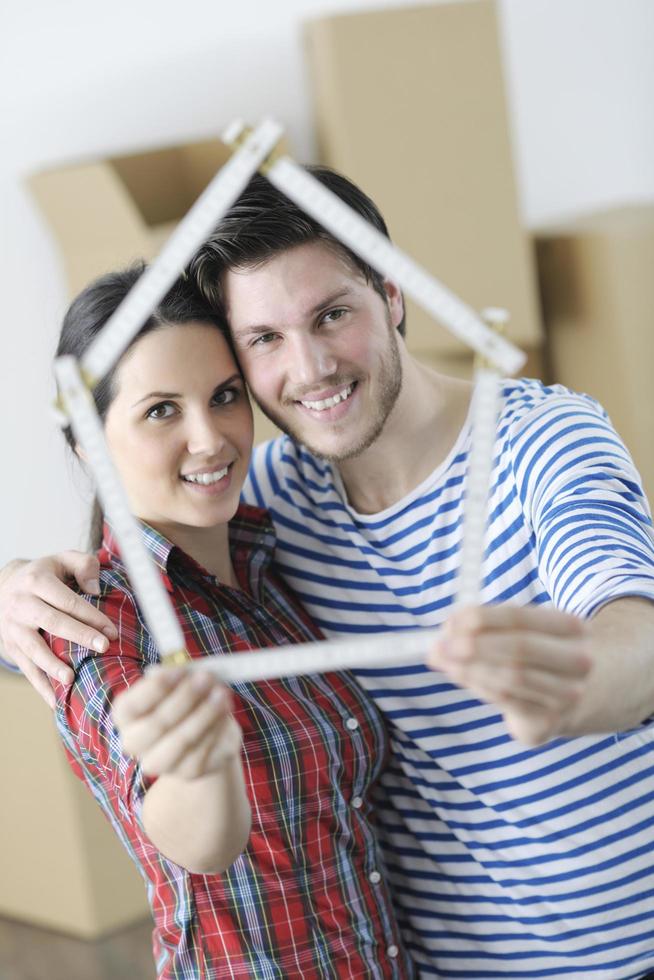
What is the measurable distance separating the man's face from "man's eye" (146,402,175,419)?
12cm

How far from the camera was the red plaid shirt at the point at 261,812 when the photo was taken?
119 centimetres

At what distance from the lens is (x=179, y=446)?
4.19 ft

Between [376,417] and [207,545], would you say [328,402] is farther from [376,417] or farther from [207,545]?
Result: [207,545]

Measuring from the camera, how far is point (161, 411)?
4.23 ft

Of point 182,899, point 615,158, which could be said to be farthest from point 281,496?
point 615,158

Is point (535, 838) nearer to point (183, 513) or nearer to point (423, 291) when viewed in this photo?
point (183, 513)

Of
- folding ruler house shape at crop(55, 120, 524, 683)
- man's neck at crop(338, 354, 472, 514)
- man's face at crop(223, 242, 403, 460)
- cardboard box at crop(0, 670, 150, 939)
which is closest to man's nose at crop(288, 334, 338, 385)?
man's face at crop(223, 242, 403, 460)

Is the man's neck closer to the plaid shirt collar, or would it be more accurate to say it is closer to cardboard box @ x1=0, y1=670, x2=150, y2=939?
the plaid shirt collar

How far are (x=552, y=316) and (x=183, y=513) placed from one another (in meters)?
2.28

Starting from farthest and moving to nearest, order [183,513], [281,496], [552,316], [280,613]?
[552,316] < [281,496] < [280,613] < [183,513]

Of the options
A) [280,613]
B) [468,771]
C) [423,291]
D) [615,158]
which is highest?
[615,158]

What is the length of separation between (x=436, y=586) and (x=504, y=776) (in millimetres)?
209

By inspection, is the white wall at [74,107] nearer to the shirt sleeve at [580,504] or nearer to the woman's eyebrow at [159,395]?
the woman's eyebrow at [159,395]

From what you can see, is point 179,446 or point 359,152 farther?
point 359,152
